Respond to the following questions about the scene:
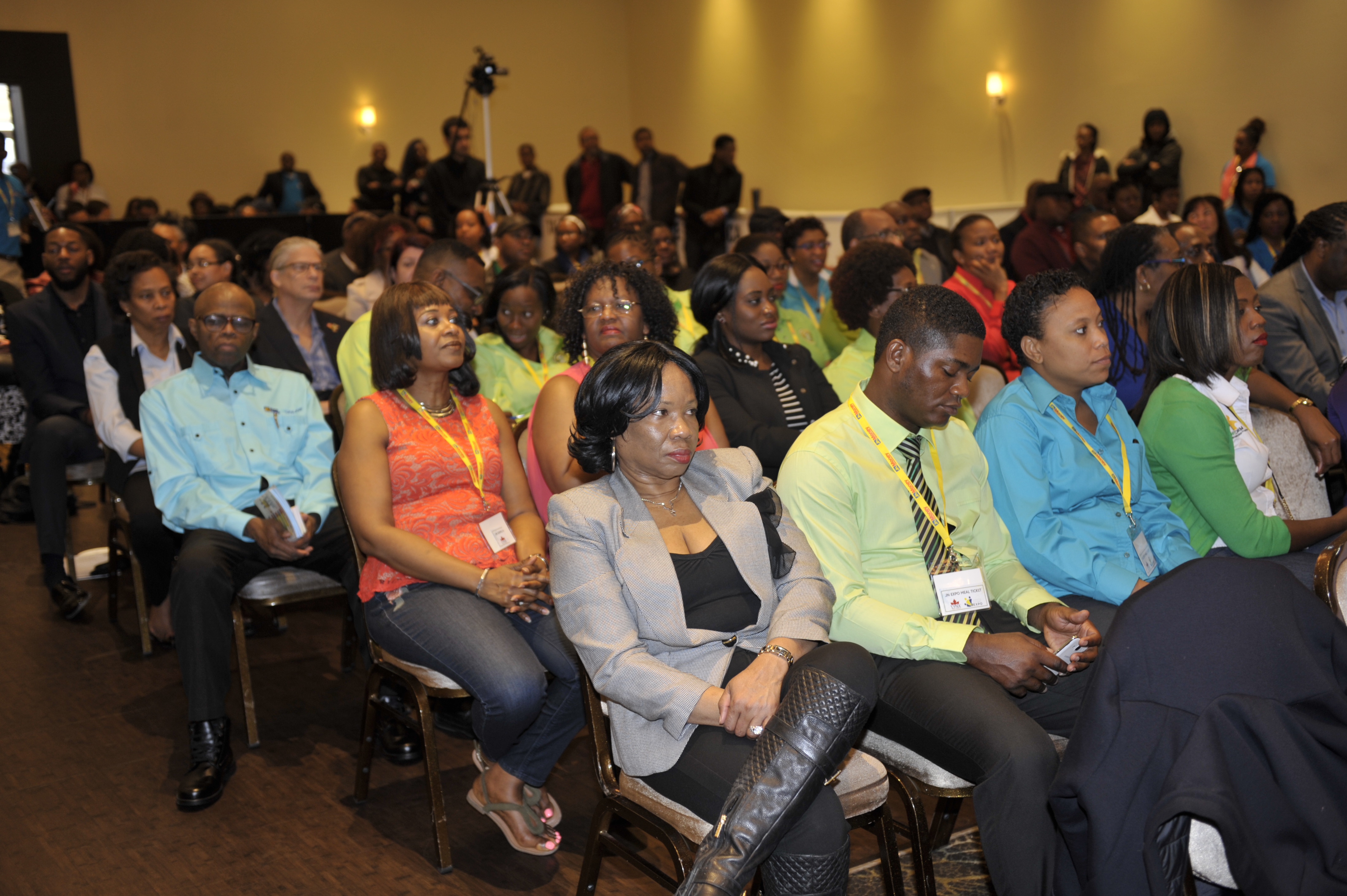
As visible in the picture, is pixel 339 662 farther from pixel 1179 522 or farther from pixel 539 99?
pixel 539 99

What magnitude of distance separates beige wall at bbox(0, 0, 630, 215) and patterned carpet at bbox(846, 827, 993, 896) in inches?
532

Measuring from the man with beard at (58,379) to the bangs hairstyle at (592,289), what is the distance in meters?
2.36

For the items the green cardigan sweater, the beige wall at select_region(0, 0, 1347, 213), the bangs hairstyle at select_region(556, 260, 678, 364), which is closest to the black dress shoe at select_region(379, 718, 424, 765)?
the bangs hairstyle at select_region(556, 260, 678, 364)

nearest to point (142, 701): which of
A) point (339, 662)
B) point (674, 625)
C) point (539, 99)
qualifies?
point (339, 662)

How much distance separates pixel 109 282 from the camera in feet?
13.0

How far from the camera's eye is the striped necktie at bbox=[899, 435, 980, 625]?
7.26ft

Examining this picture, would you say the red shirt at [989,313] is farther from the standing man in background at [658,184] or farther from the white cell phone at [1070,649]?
the standing man in background at [658,184]

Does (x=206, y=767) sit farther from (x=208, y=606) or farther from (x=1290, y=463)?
(x=1290, y=463)

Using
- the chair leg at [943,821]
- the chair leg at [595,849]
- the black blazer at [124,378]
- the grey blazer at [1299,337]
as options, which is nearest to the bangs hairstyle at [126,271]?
the black blazer at [124,378]

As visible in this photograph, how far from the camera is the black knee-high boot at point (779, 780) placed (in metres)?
1.62

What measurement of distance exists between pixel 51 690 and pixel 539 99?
44.5 feet

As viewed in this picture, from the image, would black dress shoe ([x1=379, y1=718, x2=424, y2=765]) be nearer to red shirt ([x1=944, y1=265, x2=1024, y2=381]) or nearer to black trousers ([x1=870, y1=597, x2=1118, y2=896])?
black trousers ([x1=870, y1=597, x2=1118, y2=896])

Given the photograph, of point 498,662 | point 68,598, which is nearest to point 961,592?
point 498,662

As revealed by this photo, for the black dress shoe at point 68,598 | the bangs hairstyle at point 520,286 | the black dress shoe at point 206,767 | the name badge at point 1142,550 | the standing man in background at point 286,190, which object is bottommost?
the black dress shoe at point 206,767
